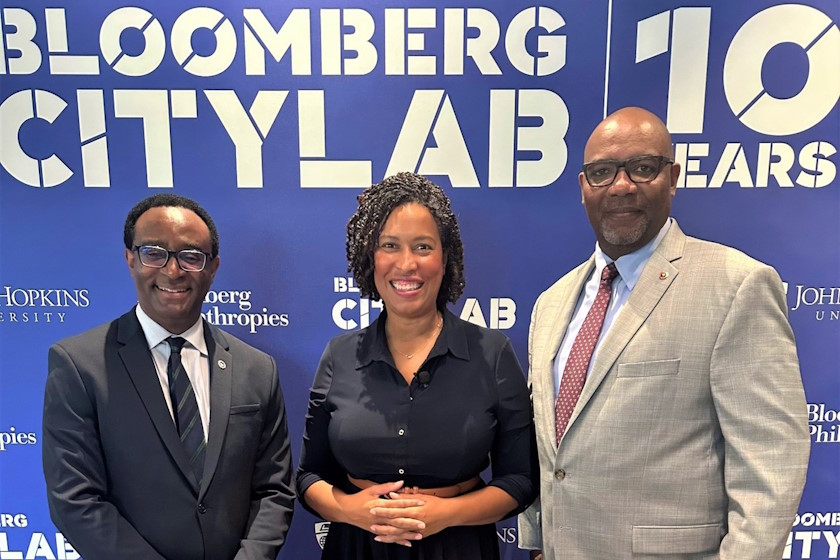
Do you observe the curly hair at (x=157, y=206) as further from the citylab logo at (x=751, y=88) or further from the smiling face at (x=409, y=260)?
the citylab logo at (x=751, y=88)

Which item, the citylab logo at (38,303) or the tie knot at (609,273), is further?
the citylab logo at (38,303)

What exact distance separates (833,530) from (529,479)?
5.95 feet

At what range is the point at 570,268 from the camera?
262 cm

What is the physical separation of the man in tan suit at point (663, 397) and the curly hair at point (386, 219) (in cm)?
43

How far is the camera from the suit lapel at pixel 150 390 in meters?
1.81

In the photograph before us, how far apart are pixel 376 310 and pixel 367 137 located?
2.45 feet

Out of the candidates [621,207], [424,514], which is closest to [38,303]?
[424,514]

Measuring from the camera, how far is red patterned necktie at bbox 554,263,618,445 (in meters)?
1.80

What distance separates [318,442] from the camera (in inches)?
78.5

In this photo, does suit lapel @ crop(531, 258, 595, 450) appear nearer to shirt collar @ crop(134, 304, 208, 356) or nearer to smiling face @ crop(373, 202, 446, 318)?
smiling face @ crop(373, 202, 446, 318)

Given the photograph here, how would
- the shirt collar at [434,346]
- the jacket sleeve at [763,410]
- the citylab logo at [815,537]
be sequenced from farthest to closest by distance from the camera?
the citylab logo at [815,537] → the shirt collar at [434,346] → the jacket sleeve at [763,410]

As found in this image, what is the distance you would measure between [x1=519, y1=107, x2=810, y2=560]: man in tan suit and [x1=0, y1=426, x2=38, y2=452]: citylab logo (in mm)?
2284

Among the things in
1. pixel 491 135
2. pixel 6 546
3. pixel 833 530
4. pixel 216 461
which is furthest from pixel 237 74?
pixel 833 530

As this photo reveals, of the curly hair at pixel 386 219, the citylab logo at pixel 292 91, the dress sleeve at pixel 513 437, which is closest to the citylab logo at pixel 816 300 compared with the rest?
the citylab logo at pixel 292 91
